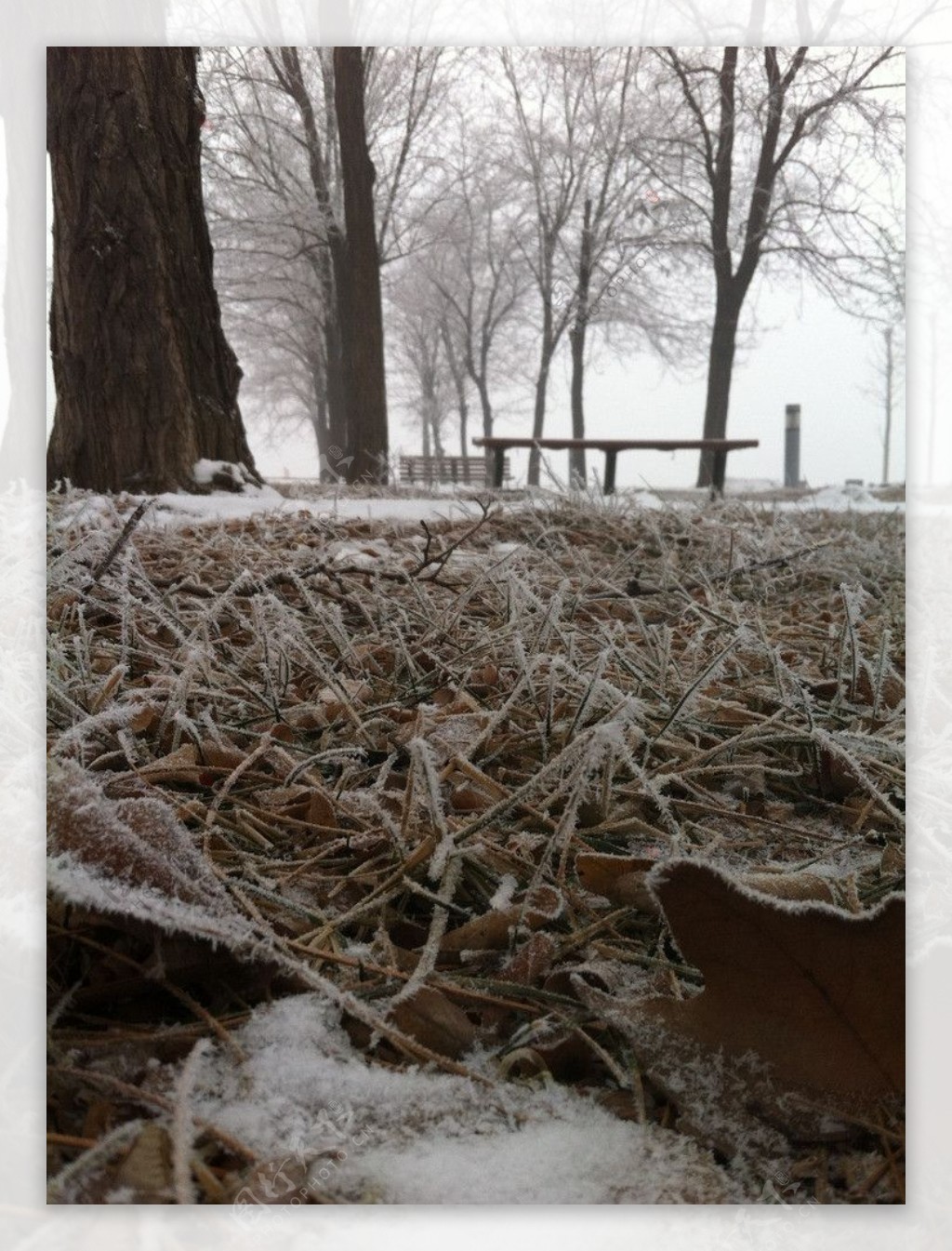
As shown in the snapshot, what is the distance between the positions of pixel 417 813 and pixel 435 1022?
0.60 ft

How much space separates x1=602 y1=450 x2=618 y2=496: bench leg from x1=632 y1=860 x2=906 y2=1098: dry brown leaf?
0.70 m

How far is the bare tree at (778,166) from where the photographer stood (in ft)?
3.56

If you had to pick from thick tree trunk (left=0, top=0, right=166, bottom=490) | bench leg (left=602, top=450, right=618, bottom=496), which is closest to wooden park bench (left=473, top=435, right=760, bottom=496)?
bench leg (left=602, top=450, right=618, bottom=496)

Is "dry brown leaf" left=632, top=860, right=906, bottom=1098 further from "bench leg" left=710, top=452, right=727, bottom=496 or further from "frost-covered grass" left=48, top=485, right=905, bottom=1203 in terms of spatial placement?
"bench leg" left=710, top=452, right=727, bottom=496

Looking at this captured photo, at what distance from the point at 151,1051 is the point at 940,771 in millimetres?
756

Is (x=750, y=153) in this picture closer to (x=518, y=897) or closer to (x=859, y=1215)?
(x=518, y=897)

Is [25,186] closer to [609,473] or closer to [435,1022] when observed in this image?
[609,473]

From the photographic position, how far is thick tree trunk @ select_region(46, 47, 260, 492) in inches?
42.6

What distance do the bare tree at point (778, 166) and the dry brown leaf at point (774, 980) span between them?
70 cm

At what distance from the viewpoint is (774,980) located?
59 centimetres

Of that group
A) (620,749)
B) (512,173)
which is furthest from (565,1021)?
(512,173)

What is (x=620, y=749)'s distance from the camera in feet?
2.56

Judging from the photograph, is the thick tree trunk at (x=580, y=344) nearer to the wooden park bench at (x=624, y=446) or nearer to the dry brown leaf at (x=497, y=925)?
the wooden park bench at (x=624, y=446)

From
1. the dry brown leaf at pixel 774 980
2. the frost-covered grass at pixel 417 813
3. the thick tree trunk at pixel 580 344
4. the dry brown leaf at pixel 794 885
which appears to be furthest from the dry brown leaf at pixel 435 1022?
the thick tree trunk at pixel 580 344
